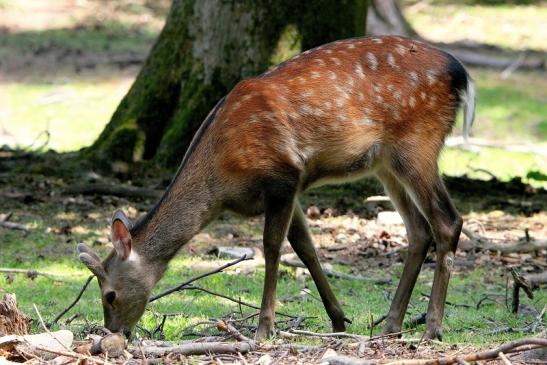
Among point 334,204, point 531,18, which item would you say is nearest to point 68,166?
point 334,204

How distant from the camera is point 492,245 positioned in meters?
9.54

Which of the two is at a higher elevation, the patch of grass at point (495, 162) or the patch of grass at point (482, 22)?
the patch of grass at point (495, 162)

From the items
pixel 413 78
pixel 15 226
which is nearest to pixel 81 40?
pixel 15 226

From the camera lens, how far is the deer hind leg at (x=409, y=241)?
715 centimetres

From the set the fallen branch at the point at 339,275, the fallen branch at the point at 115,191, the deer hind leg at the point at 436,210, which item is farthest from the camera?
the fallen branch at the point at 115,191

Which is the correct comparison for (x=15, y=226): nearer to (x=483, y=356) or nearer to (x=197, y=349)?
(x=197, y=349)

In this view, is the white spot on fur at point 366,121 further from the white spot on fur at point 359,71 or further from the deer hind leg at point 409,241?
the deer hind leg at point 409,241

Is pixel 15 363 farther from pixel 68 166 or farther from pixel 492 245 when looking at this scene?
pixel 68 166

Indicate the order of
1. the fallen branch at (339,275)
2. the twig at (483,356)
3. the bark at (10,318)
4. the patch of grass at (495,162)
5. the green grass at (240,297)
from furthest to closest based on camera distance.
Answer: the patch of grass at (495,162)
the fallen branch at (339,275)
the green grass at (240,297)
the bark at (10,318)
the twig at (483,356)

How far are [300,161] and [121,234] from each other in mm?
1167

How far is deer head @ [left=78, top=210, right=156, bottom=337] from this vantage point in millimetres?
6914

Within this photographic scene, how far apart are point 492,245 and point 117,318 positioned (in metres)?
3.80

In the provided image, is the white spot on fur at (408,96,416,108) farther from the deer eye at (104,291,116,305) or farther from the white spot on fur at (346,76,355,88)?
the deer eye at (104,291,116,305)

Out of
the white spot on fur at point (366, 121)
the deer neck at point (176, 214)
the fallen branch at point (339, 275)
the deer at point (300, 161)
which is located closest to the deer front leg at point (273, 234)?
the deer at point (300, 161)
